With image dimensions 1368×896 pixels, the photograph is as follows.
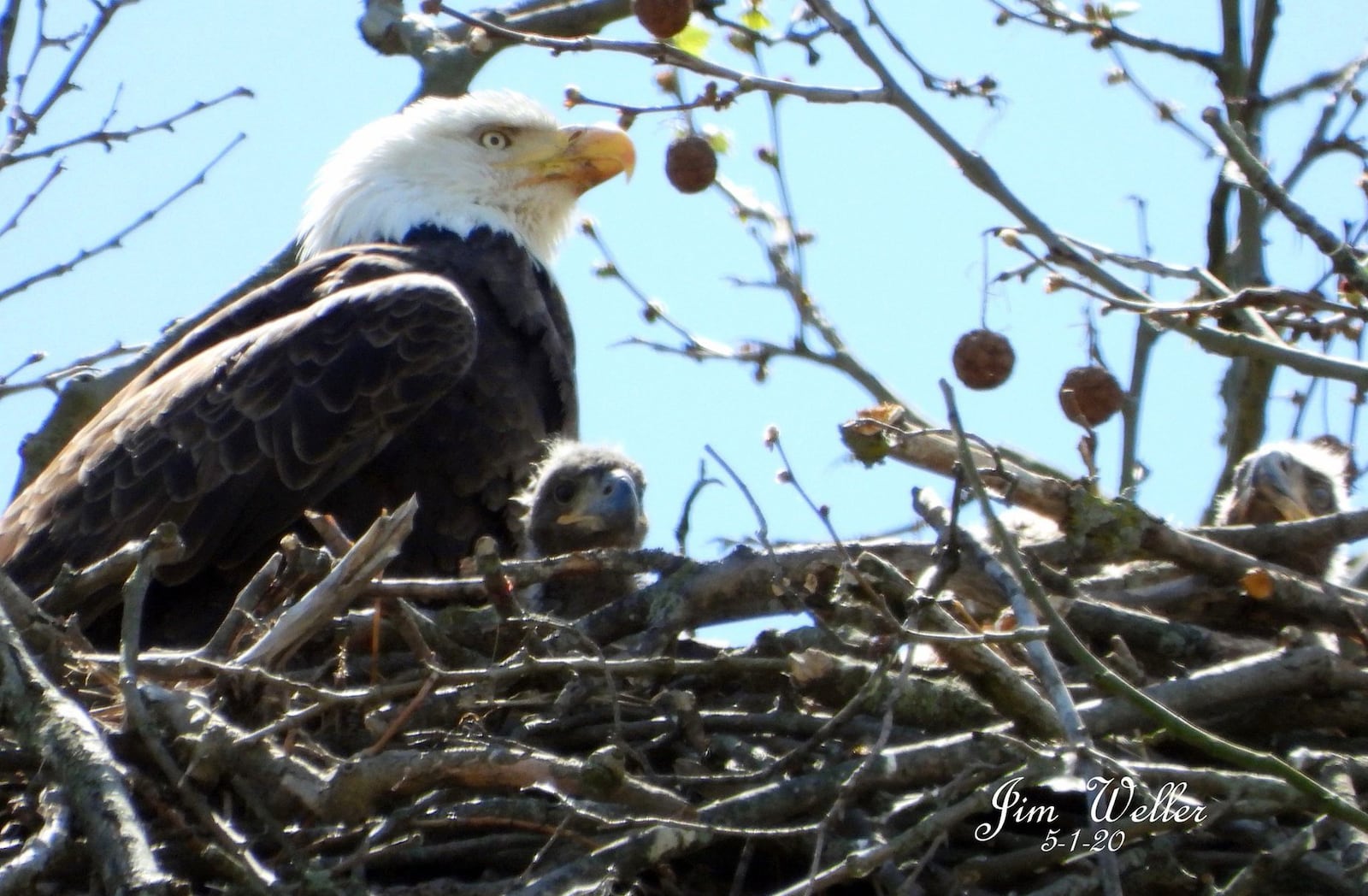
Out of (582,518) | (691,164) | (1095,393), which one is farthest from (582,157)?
(1095,393)

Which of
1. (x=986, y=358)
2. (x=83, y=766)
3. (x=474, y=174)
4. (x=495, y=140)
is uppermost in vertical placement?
(x=495, y=140)

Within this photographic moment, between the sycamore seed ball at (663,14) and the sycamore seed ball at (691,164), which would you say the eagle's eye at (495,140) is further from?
the sycamore seed ball at (663,14)

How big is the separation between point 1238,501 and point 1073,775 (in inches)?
102

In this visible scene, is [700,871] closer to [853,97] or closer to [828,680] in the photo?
[828,680]

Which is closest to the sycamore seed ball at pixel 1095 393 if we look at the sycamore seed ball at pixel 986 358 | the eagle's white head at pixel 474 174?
the sycamore seed ball at pixel 986 358

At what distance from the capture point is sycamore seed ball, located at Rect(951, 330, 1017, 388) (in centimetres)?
495

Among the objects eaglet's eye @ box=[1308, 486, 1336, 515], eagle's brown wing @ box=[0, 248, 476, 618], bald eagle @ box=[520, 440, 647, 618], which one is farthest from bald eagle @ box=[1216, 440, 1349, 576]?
Result: eagle's brown wing @ box=[0, 248, 476, 618]

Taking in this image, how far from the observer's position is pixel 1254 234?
617 cm

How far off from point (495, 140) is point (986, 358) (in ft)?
10.3

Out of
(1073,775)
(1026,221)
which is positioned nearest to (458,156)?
(1026,221)

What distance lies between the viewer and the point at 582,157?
290 inches

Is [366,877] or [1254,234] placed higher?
[1254,234]

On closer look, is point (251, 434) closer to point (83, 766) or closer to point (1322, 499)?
point (83, 766)

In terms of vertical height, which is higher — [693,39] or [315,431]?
[693,39]
